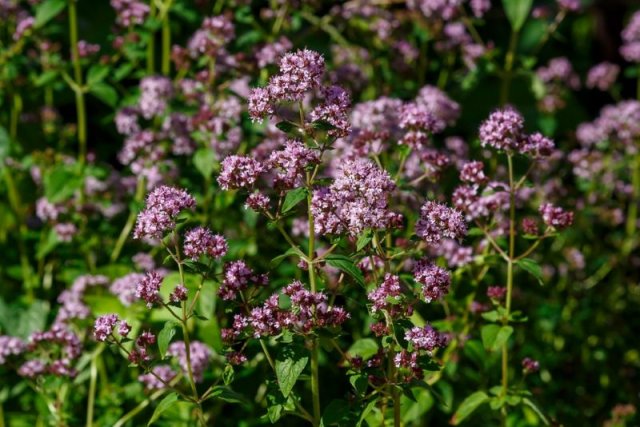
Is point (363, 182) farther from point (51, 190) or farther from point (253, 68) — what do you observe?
point (51, 190)

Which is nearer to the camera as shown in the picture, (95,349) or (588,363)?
(95,349)

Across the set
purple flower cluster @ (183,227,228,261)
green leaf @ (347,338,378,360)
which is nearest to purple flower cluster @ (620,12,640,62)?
green leaf @ (347,338,378,360)

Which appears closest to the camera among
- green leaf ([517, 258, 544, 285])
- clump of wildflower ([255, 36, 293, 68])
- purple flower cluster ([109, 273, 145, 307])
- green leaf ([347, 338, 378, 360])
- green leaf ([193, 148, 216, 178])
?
green leaf ([517, 258, 544, 285])

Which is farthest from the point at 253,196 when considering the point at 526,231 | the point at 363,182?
the point at 526,231

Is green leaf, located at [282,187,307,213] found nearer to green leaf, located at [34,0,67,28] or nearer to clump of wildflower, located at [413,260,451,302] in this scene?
clump of wildflower, located at [413,260,451,302]

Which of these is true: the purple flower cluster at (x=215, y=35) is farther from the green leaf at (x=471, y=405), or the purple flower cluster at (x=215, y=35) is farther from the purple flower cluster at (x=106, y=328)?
the green leaf at (x=471, y=405)

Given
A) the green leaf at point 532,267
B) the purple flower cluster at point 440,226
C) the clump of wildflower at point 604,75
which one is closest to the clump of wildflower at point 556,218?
the green leaf at point 532,267


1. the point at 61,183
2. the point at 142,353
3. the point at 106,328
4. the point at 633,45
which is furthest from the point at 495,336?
the point at 633,45
